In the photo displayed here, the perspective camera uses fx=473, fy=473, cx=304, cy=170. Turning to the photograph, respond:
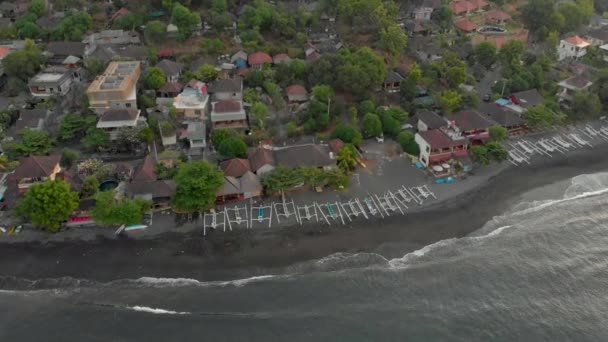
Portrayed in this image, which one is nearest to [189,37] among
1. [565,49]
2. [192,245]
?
[192,245]

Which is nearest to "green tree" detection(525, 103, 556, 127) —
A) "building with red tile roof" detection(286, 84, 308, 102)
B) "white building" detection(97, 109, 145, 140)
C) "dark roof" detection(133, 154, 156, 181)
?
"building with red tile roof" detection(286, 84, 308, 102)

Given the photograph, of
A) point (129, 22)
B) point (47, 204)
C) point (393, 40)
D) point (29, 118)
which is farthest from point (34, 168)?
point (393, 40)

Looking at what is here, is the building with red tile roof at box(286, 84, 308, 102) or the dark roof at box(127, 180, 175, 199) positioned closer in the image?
the dark roof at box(127, 180, 175, 199)

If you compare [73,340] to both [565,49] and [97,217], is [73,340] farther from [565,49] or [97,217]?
[565,49]

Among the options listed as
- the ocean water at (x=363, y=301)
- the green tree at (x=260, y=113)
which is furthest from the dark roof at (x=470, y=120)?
the green tree at (x=260, y=113)

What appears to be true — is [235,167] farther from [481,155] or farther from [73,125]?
[481,155]

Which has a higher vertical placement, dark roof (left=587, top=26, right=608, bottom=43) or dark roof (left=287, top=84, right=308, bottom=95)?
dark roof (left=587, top=26, right=608, bottom=43)

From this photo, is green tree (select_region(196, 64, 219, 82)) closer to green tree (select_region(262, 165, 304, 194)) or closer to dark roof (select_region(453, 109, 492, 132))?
green tree (select_region(262, 165, 304, 194))
